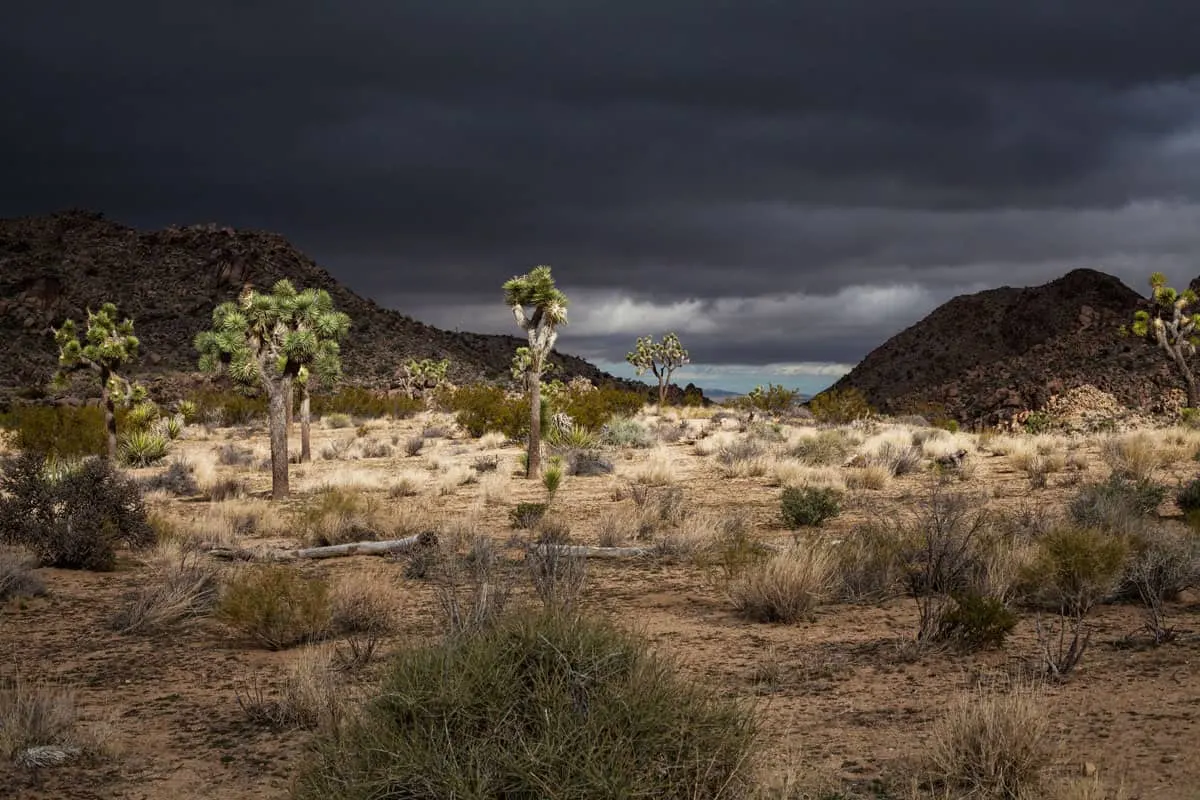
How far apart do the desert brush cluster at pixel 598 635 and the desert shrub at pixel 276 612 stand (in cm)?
3

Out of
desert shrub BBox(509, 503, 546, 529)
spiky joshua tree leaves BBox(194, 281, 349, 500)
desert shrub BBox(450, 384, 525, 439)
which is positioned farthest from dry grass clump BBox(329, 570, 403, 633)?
desert shrub BBox(450, 384, 525, 439)

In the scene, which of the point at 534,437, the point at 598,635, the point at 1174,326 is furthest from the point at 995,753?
the point at 1174,326

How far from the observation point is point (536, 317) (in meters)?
26.5

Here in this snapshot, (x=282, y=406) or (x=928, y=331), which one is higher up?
(x=928, y=331)

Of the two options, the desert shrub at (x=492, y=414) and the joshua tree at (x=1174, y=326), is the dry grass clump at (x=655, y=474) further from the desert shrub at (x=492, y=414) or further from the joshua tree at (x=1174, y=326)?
the joshua tree at (x=1174, y=326)

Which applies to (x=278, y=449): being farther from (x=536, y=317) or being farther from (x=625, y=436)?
(x=625, y=436)

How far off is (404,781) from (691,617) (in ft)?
20.2

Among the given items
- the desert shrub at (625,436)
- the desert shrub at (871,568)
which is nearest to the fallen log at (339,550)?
the desert shrub at (871,568)

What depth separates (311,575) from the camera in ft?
42.8

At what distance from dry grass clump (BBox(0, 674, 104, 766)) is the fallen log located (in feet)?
25.0

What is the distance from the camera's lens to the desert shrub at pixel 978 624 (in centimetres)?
789

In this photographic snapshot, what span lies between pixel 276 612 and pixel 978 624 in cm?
645

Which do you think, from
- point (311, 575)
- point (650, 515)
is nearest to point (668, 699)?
point (311, 575)

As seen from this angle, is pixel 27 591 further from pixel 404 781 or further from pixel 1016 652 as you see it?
pixel 1016 652
